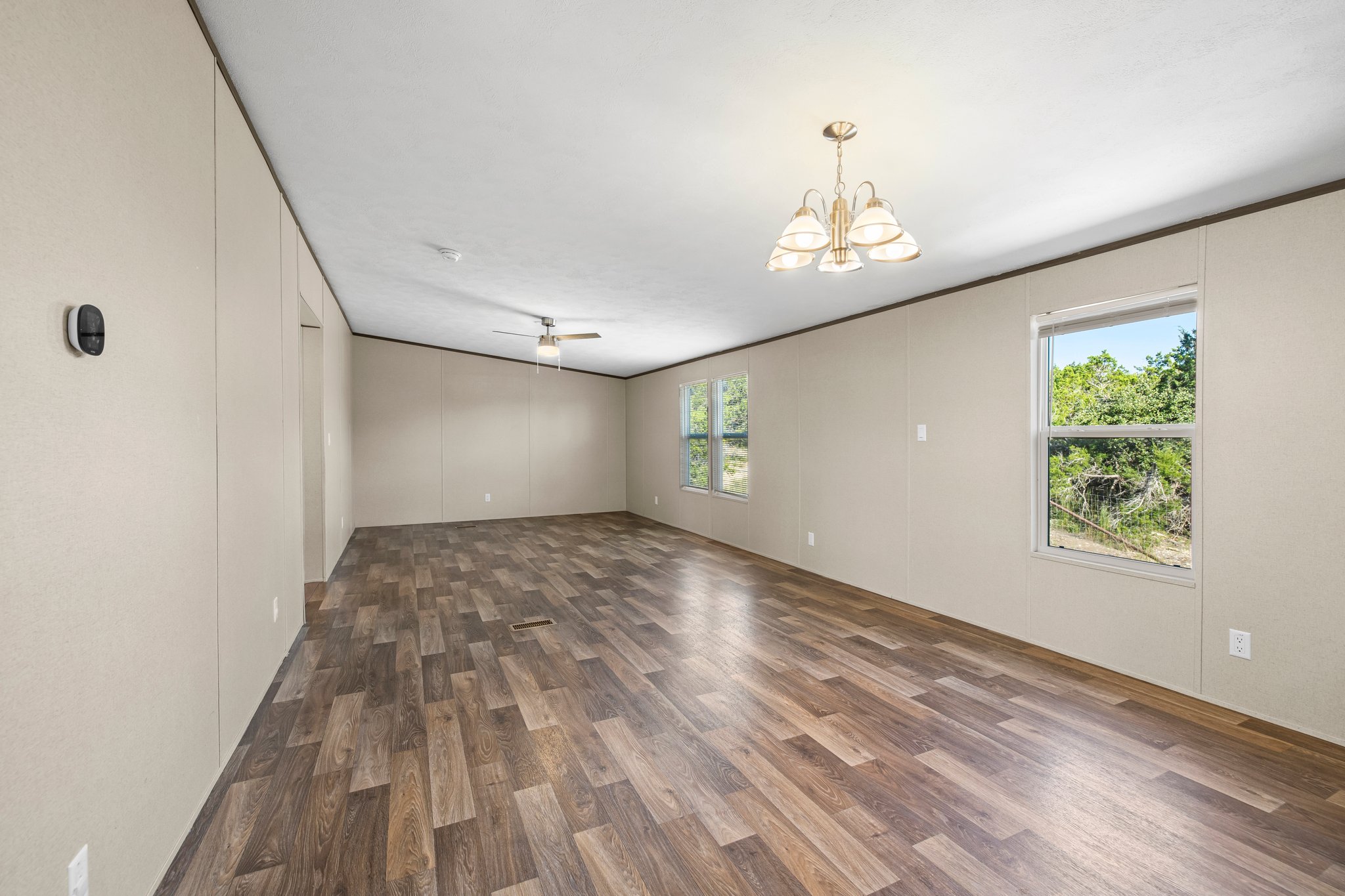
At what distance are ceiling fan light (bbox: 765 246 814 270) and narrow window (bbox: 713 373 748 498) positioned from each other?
421cm

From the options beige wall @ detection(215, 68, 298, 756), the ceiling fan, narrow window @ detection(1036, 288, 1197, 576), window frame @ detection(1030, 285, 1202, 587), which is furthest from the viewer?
the ceiling fan

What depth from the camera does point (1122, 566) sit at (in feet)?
10.2

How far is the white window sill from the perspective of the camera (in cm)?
287

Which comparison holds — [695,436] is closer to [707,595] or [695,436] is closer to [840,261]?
[707,595]

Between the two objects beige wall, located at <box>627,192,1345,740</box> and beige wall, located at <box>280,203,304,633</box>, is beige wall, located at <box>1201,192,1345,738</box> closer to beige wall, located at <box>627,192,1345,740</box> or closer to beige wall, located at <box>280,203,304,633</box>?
beige wall, located at <box>627,192,1345,740</box>

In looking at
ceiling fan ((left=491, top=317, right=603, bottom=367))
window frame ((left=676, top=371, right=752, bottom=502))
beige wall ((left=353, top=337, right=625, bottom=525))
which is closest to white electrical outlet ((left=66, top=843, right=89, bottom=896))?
ceiling fan ((left=491, top=317, right=603, bottom=367))

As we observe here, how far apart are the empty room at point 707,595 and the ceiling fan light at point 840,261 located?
0.01 m

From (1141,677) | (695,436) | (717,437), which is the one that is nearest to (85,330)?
(1141,677)

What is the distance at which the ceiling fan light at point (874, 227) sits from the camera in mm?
1932

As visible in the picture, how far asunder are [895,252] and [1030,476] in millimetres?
2144

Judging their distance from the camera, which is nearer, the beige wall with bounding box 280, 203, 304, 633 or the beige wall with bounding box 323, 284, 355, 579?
the beige wall with bounding box 280, 203, 304, 633

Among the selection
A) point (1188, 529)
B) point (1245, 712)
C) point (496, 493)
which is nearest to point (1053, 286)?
point (1188, 529)

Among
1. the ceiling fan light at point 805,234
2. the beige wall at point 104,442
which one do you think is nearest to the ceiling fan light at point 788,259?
the ceiling fan light at point 805,234

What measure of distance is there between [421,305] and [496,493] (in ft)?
12.0
